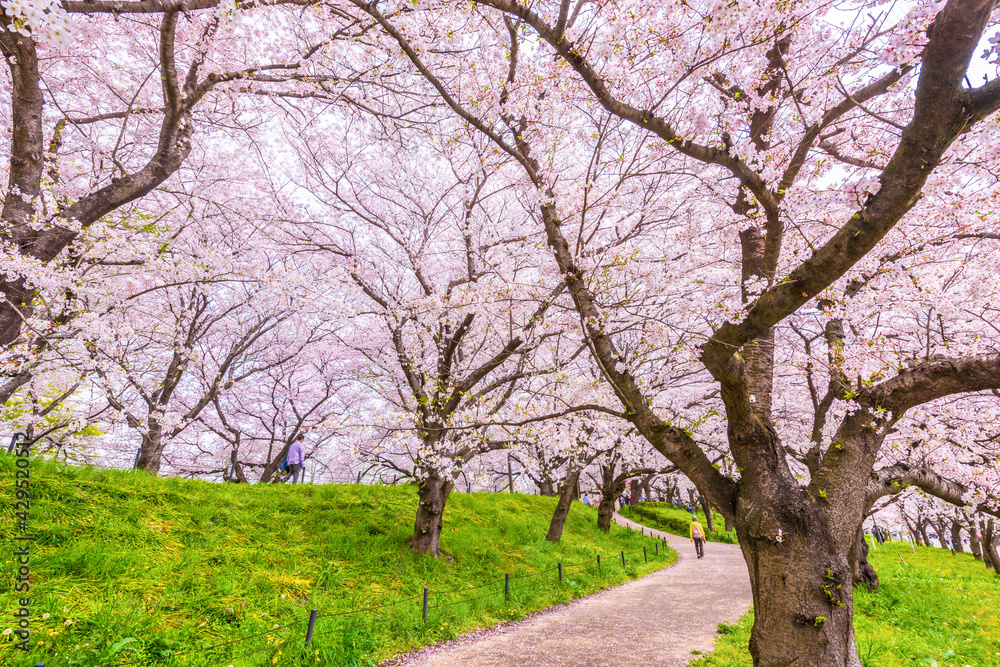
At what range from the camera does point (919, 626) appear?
917cm

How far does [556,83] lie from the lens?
6141 mm

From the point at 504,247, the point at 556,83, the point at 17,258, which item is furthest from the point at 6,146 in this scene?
the point at 556,83

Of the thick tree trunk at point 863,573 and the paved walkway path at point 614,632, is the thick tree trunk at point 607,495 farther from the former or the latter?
the thick tree trunk at point 863,573

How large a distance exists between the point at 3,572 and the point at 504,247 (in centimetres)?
1005

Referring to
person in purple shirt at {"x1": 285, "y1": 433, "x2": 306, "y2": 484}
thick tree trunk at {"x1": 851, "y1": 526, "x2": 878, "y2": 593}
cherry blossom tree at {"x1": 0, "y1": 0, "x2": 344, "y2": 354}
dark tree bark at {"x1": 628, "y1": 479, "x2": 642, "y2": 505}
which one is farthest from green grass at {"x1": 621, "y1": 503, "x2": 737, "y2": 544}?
cherry blossom tree at {"x1": 0, "y1": 0, "x2": 344, "y2": 354}

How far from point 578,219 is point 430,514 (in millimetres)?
7585

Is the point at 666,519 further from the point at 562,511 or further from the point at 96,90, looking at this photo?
the point at 96,90

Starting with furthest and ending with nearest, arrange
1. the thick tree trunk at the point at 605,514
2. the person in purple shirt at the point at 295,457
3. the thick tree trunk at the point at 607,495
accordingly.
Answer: the thick tree trunk at the point at 605,514 → the thick tree trunk at the point at 607,495 → the person in purple shirt at the point at 295,457

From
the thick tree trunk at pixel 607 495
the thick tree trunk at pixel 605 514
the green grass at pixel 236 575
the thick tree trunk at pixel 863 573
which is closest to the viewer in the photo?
the green grass at pixel 236 575

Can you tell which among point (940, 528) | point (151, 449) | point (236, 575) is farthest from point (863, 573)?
point (940, 528)

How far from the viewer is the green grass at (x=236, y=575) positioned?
4922 mm

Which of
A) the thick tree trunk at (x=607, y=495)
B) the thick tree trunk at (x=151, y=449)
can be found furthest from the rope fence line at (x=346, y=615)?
the thick tree trunk at (x=151, y=449)

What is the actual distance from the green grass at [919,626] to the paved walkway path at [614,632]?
74 cm

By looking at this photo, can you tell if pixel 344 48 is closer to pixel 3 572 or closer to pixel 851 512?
pixel 3 572
